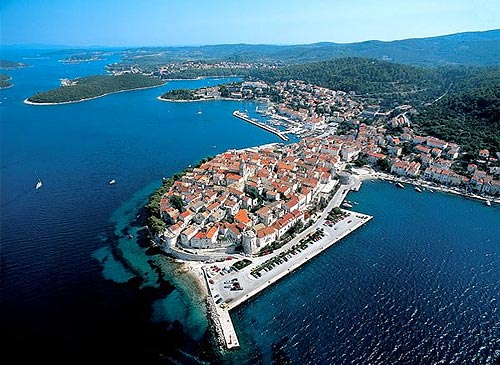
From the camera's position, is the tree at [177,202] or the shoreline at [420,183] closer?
the tree at [177,202]

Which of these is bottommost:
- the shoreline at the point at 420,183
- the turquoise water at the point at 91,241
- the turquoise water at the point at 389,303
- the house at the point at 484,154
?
the turquoise water at the point at 91,241

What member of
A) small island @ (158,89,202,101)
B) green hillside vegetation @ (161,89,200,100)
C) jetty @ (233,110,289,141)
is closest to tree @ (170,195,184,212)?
jetty @ (233,110,289,141)

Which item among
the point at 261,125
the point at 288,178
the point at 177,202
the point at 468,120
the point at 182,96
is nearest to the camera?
the point at 177,202

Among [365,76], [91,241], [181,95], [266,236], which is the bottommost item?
[91,241]

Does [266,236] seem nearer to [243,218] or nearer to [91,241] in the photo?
[243,218]

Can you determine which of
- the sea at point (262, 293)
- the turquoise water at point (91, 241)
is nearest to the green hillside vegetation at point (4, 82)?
the turquoise water at point (91, 241)

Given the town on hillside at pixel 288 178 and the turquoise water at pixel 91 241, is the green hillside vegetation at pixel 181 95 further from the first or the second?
the town on hillside at pixel 288 178

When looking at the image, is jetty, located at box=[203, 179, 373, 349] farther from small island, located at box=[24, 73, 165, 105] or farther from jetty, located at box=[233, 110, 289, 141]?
small island, located at box=[24, 73, 165, 105]

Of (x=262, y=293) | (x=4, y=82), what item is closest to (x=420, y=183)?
(x=262, y=293)
